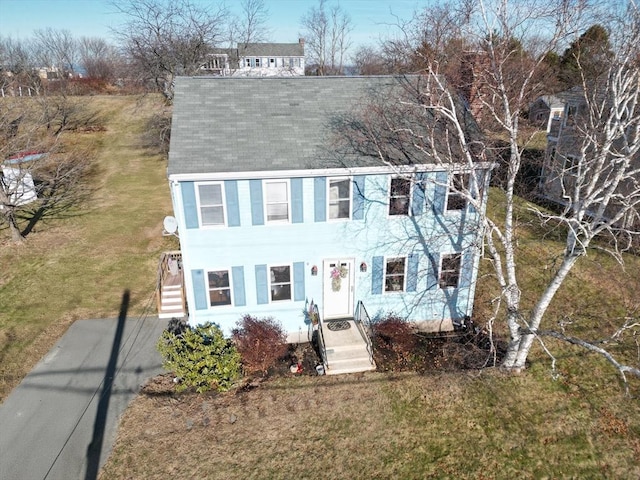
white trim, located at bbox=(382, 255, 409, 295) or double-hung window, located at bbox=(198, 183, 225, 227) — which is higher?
double-hung window, located at bbox=(198, 183, 225, 227)

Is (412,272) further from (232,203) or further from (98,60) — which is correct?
(98,60)

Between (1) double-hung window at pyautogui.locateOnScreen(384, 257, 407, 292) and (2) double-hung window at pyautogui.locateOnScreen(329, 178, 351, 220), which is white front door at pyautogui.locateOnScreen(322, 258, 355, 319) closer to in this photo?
(1) double-hung window at pyautogui.locateOnScreen(384, 257, 407, 292)

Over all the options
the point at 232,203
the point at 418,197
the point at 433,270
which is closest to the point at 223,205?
the point at 232,203

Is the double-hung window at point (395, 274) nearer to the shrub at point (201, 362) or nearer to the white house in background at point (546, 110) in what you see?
the shrub at point (201, 362)

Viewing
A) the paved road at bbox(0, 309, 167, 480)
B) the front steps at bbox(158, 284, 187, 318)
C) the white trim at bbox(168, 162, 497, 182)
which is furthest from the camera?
the front steps at bbox(158, 284, 187, 318)

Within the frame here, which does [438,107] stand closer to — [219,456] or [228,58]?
[219,456]

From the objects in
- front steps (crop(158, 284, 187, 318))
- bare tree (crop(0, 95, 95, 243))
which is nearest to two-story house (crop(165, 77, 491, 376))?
front steps (crop(158, 284, 187, 318))

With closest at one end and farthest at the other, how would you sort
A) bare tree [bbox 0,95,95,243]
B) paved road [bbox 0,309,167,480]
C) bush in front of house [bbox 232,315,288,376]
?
paved road [bbox 0,309,167,480] < bush in front of house [bbox 232,315,288,376] < bare tree [bbox 0,95,95,243]
